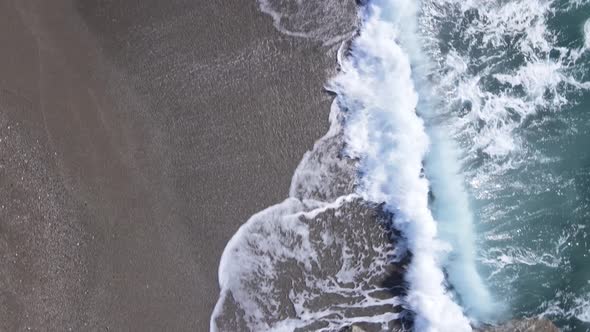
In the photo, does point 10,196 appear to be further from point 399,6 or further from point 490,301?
point 490,301

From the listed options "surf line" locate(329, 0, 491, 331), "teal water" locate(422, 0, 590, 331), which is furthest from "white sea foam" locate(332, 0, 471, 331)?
"teal water" locate(422, 0, 590, 331)

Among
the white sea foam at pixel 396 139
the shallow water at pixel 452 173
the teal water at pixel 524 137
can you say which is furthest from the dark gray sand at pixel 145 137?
the teal water at pixel 524 137

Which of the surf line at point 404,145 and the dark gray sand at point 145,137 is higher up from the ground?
the surf line at point 404,145

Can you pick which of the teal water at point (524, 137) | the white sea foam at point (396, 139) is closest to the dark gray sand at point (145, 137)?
the white sea foam at point (396, 139)

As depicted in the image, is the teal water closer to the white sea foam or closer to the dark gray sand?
the white sea foam

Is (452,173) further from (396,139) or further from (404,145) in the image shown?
(396,139)

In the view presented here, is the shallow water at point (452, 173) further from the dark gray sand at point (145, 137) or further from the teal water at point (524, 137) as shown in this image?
the dark gray sand at point (145, 137)

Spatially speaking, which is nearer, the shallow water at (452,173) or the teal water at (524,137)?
the shallow water at (452,173)
